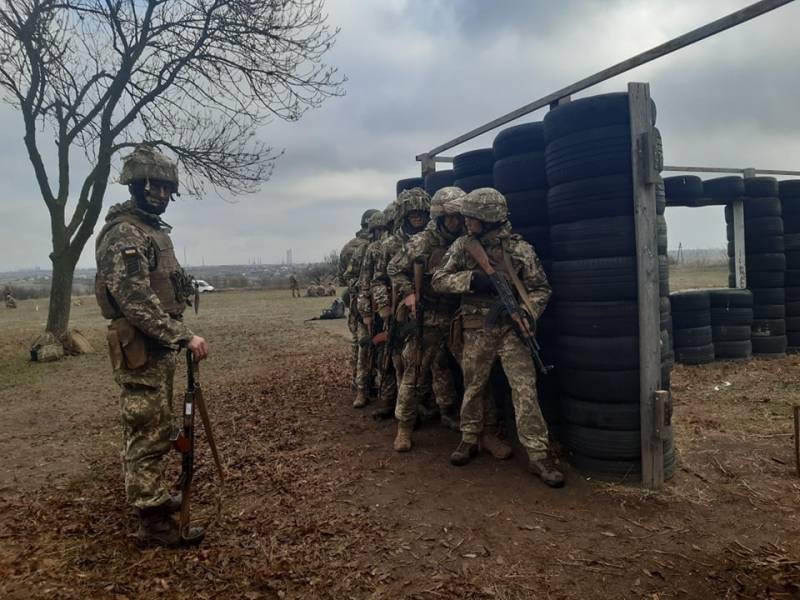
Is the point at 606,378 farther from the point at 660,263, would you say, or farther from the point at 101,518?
the point at 101,518

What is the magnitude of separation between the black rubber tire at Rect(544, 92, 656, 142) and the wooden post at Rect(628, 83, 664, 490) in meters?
0.07

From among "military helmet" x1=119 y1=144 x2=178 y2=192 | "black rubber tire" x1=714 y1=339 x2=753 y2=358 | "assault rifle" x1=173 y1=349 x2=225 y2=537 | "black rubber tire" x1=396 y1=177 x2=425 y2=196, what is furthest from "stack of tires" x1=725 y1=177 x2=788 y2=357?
"military helmet" x1=119 y1=144 x2=178 y2=192

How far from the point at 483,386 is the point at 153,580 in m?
2.72

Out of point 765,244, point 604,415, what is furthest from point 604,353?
point 765,244

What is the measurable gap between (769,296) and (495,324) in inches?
266

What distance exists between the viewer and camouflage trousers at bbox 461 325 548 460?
4141mm

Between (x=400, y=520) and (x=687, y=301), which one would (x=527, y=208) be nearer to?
(x=400, y=520)

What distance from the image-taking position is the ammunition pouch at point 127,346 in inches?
130

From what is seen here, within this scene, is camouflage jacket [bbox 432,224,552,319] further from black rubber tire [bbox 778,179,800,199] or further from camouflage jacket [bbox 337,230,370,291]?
black rubber tire [bbox 778,179,800,199]

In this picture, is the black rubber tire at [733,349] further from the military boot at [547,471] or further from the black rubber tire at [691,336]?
the military boot at [547,471]

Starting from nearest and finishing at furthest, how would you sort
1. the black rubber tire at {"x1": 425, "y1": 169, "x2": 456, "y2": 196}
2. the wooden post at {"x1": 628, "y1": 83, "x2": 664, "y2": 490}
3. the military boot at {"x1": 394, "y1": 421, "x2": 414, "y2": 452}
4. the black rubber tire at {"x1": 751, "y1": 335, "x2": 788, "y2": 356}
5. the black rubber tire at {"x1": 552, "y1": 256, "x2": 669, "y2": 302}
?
the wooden post at {"x1": 628, "y1": 83, "x2": 664, "y2": 490} < the black rubber tire at {"x1": 552, "y1": 256, "x2": 669, "y2": 302} < the military boot at {"x1": 394, "y1": 421, "x2": 414, "y2": 452} < the black rubber tire at {"x1": 425, "y1": 169, "x2": 456, "y2": 196} < the black rubber tire at {"x1": 751, "y1": 335, "x2": 788, "y2": 356}

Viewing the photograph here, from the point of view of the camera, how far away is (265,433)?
567 centimetres

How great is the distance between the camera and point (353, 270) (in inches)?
292

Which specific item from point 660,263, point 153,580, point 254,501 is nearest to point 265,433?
point 254,501
